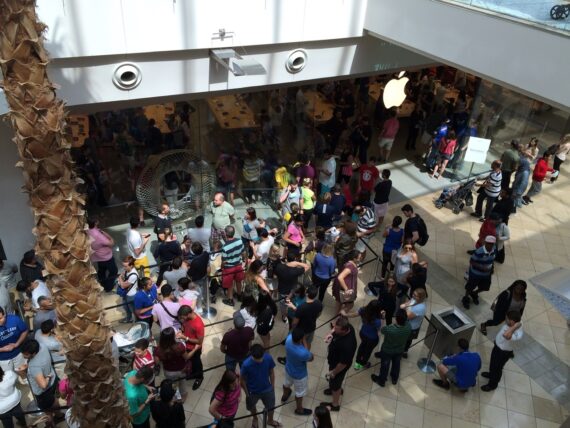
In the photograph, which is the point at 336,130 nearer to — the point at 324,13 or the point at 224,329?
the point at 324,13

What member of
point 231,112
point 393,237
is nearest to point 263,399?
point 393,237

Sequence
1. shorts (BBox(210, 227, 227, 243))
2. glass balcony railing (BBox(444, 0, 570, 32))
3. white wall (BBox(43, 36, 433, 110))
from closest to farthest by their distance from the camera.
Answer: glass balcony railing (BBox(444, 0, 570, 32))
white wall (BBox(43, 36, 433, 110))
shorts (BBox(210, 227, 227, 243))

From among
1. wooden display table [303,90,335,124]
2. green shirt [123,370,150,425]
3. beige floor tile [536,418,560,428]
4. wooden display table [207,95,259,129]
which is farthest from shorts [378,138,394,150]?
green shirt [123,370,150,425]

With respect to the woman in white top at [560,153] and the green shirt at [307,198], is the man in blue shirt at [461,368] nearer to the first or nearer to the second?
the green shirt at [307,198]

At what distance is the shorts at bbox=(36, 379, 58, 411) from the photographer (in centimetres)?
577

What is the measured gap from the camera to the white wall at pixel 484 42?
6121 mm

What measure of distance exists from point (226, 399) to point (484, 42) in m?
5.59

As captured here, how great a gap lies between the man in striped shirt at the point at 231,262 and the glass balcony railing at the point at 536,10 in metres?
4.61

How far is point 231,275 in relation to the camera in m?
7.71

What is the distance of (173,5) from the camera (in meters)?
7.04

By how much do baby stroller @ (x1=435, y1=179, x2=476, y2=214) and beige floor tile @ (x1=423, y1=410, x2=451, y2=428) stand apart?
533cm

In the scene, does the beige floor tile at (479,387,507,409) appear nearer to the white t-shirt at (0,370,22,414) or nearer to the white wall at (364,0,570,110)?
the white wall at (364,0,570,110)

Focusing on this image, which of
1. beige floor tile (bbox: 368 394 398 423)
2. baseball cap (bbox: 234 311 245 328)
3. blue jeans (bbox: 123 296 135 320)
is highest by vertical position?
baseball cap (bbox: 234 311 245 328)

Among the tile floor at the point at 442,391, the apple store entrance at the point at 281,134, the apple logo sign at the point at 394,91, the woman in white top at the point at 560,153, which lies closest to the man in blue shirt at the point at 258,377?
the tile floor at the point at 442,391
